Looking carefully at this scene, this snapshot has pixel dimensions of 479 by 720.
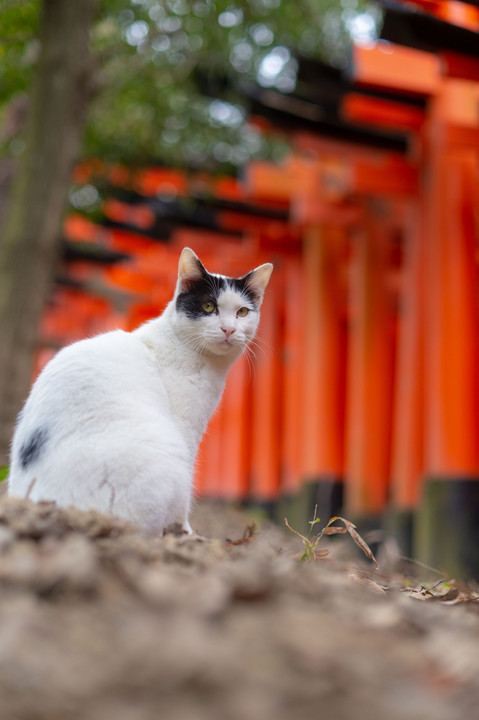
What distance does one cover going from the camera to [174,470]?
270cm

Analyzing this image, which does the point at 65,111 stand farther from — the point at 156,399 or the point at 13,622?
the point at 13,622

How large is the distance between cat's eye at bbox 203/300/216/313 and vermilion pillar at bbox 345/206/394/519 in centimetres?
590

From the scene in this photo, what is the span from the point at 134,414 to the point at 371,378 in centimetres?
681

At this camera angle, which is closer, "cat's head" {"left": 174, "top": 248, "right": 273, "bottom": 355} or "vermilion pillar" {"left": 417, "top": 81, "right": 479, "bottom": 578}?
"cat's head" {"left": 174, "top": 248, "right": 273, "bottom": 355}

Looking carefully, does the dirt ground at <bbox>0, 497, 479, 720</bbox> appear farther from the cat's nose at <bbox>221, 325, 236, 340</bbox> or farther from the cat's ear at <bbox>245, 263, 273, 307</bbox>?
the cat's ear at <bbox>245, 263, 273, 307</bbox>

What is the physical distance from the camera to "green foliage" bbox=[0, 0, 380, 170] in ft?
26.7

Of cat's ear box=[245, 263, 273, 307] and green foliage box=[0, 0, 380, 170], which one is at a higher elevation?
green foliage box=[0, 0, 380, 170]

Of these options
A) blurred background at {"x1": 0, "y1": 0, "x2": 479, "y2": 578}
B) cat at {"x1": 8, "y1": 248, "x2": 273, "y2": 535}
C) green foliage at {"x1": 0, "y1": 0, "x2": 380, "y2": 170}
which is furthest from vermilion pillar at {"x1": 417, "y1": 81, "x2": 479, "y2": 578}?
cat at {"x1": 8, "y1": 248, "x2": 273, "y2": 535}

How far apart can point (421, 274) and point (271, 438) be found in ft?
17.0

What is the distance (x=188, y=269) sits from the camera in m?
3.52

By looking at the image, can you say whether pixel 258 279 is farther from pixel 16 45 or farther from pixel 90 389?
pixel 16 45

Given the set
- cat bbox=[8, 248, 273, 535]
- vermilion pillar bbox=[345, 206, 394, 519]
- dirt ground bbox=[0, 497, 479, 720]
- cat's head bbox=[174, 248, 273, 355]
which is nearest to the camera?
dirt ground bbox=[0, 497, 479, 720]

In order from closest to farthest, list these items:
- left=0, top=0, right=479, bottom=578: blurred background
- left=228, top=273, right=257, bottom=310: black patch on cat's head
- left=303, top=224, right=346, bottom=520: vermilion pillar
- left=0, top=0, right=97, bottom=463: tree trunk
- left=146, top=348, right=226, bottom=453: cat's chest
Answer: left=146, top=348, right=226, bottom=453: cat's chest
left=228, top=273, right=257, bottom=310: black patch on cat's head
left=0, top=0, right=479, bottom=578: blurred background
left=0, top=0, right=97, bottom=463: tree trunk
left=303, top=224, right=346, bottom=520: vermilion pillar

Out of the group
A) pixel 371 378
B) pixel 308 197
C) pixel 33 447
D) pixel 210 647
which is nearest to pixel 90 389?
pixel 33 447
